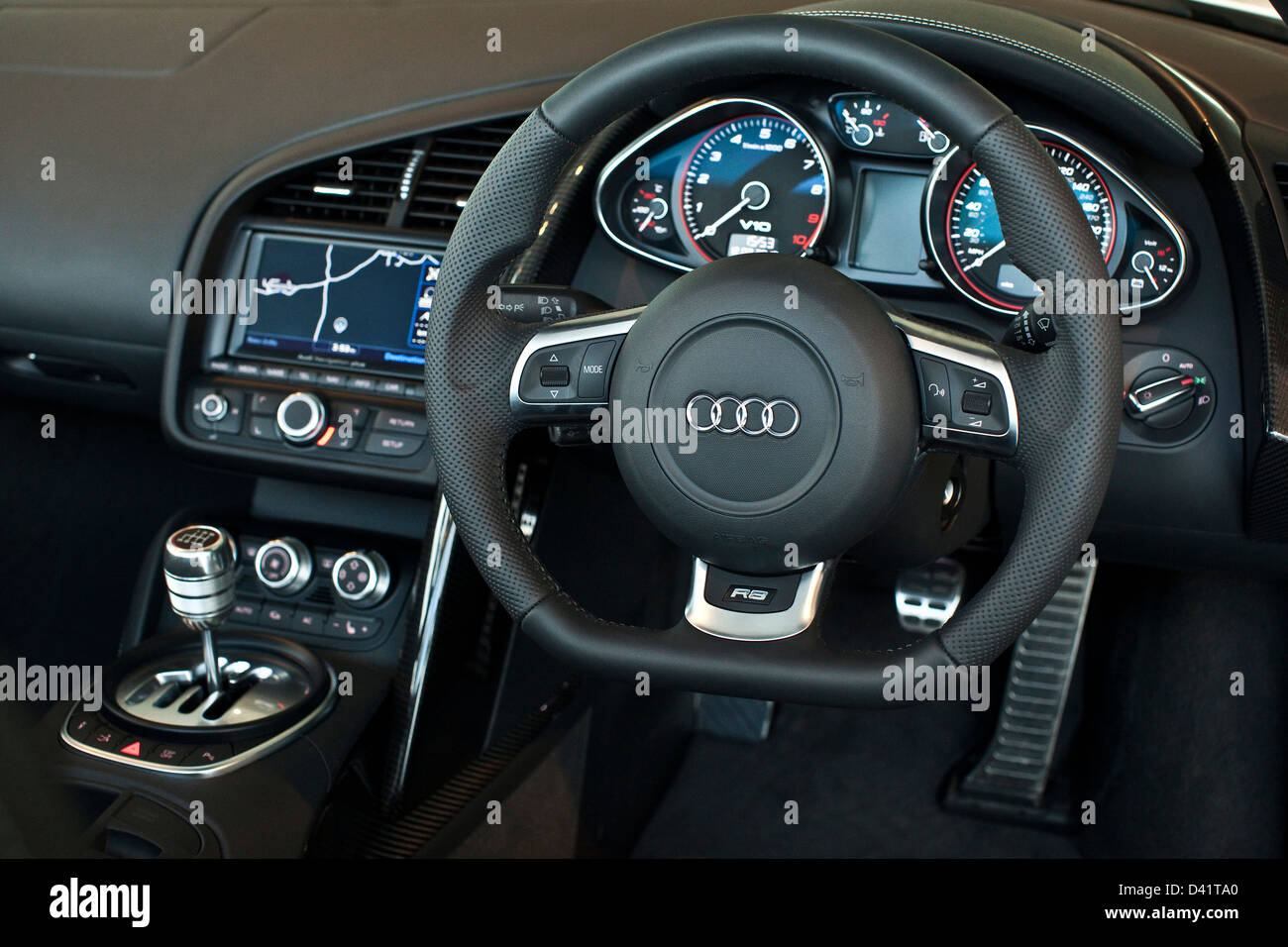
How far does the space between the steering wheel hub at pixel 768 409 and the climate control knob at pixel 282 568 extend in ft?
2.32

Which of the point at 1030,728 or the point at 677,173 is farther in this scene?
the point at 1030,728

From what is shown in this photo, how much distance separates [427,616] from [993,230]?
30.0 inches

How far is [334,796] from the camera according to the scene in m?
1.27

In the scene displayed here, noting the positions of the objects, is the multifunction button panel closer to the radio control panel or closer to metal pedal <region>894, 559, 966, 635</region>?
the radio control panel

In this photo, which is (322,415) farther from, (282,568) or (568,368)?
(568,368)

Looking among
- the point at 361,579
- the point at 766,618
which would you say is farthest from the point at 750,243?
the point at 361,579

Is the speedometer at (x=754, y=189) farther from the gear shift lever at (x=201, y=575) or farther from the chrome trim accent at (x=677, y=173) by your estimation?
→ the gear shift lever at (x=201, y=575)

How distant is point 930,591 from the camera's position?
1.96 m

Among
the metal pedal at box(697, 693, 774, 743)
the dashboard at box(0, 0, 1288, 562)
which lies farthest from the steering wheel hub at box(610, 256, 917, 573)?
the metal pedal at box(697, 693, 774, 743)

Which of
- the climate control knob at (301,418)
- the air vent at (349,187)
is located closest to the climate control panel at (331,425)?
the climate control knob at (301,418)

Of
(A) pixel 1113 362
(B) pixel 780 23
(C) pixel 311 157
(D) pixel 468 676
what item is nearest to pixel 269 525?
(D) pixel 468 676

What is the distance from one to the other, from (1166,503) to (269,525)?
111 centimetres

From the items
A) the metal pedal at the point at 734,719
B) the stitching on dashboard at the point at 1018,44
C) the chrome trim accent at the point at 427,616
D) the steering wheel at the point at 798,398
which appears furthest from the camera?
the metal pedal at the point at 734,719

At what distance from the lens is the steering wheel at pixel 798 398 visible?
0.89 meters
